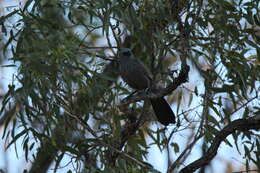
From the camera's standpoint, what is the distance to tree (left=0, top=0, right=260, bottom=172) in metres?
3.67

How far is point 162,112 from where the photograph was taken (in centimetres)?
463

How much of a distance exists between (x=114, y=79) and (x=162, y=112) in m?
0.88

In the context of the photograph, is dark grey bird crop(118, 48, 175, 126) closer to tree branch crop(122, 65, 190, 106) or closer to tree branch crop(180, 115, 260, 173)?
tree branch crop(122, 65, 190, 106)

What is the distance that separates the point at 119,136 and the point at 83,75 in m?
0.53

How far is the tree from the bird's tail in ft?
0.32

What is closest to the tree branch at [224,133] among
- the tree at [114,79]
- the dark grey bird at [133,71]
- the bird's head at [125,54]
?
the tree at [114,79]

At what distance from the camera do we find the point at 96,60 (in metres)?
4.21

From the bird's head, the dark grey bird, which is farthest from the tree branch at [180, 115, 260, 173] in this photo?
the bird's head

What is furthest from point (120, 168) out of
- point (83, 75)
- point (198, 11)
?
point (198, 11)

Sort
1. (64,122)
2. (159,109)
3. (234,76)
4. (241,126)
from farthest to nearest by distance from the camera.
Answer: (159,109) < (234,76) < (64,122) < (241,126)

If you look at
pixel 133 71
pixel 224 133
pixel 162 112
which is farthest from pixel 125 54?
pixel 224 133

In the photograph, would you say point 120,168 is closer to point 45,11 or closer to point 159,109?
point 159,109

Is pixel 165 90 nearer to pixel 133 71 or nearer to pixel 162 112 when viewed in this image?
pixel 162 112

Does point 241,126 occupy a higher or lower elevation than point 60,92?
lower
